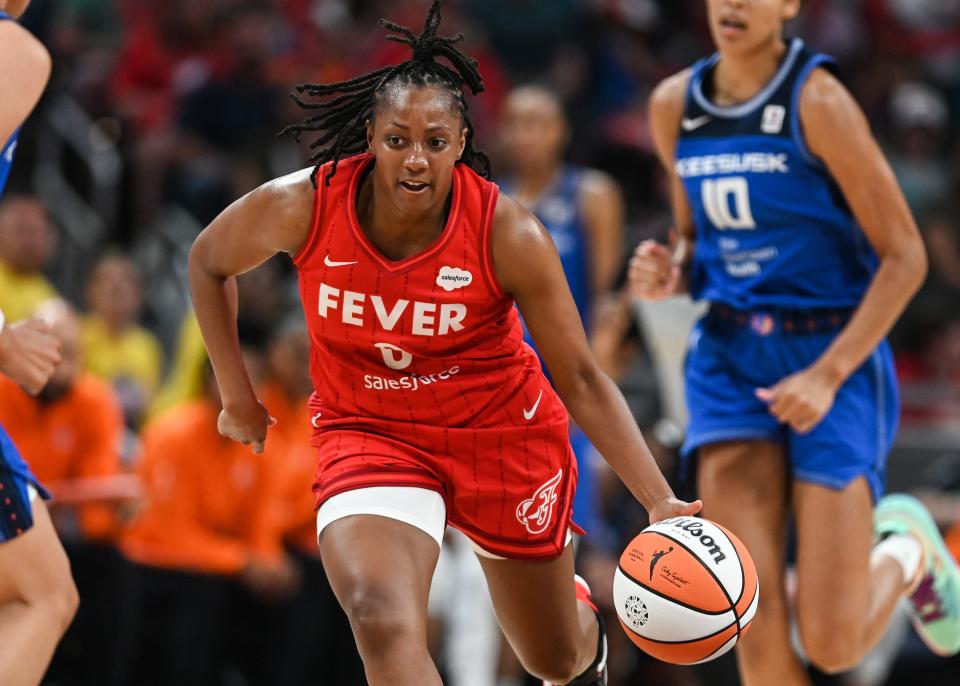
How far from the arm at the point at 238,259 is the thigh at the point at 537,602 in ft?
2.58

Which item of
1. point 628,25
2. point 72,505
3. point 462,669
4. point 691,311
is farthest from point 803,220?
point 628,25

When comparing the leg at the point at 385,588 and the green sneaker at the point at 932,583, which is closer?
the leg at the point at 385,588

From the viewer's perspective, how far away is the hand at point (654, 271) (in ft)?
16.7

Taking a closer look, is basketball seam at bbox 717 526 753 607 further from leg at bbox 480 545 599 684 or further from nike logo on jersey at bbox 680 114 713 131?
nike logo on jersey at bbox 680 114 713 131

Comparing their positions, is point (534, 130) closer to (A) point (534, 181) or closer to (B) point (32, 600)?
(A) point (534, 181)

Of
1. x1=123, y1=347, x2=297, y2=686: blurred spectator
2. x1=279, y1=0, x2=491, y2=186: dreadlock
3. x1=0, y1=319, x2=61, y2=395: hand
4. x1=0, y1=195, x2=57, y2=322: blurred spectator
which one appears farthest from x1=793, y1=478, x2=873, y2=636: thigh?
x1=0, y1=195, x2=57, y2=322: blurred spectator

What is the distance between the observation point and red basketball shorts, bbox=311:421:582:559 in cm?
401

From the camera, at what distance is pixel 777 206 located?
4797 mm

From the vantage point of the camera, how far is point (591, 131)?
37.9 ft

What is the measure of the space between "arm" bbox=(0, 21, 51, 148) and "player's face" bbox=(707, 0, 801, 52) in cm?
217

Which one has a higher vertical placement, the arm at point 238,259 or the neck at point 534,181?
the arm at point 238,259

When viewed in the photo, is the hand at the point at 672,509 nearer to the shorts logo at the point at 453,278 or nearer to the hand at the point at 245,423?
the shorts logo at the point at 453,278

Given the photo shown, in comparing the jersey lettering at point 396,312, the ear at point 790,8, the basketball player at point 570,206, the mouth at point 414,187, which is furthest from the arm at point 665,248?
the basketball player at point 570,206

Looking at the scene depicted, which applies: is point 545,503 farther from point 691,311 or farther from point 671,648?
point 691,311
